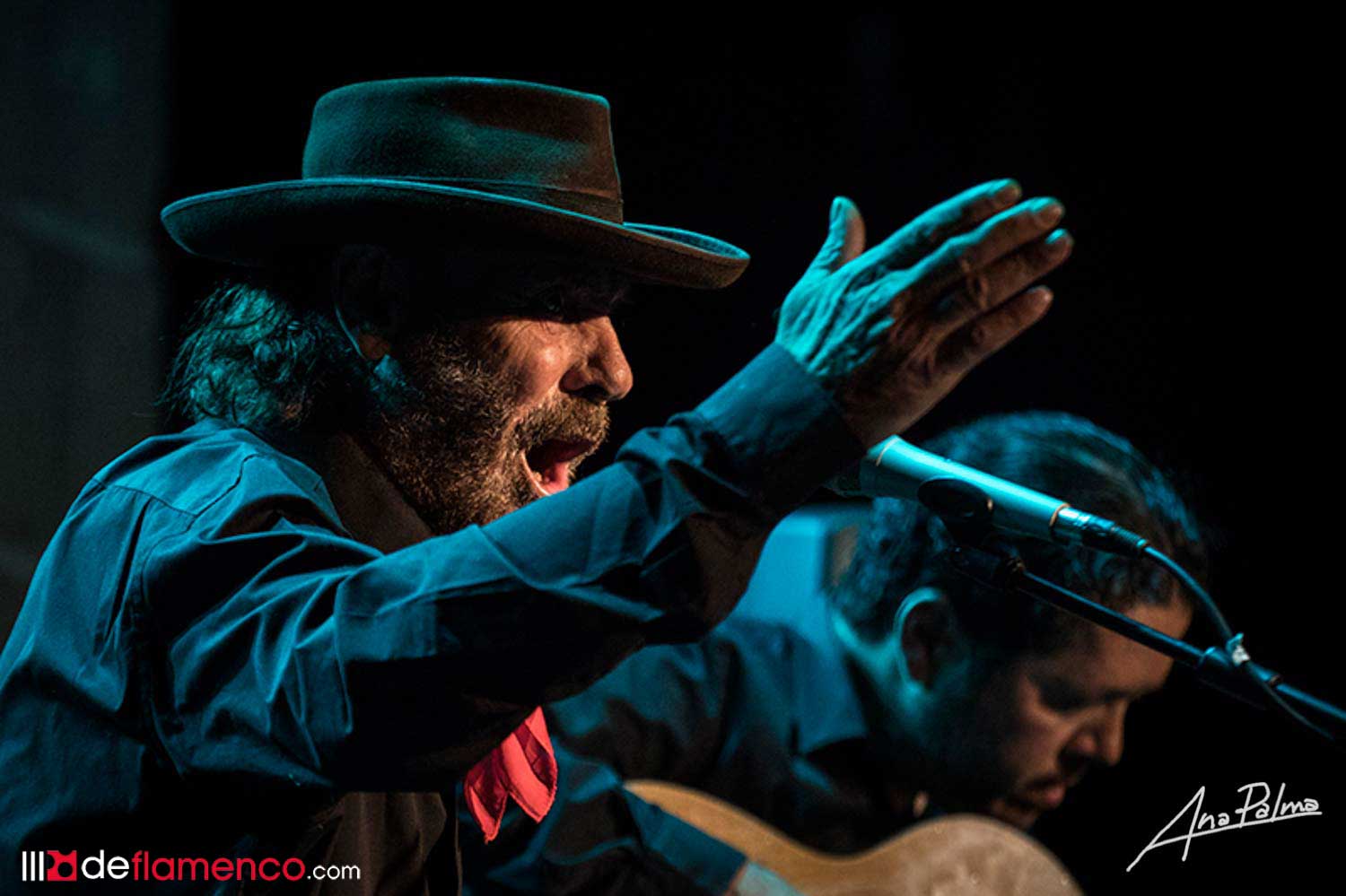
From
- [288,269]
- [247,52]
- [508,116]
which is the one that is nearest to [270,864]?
[288,269]

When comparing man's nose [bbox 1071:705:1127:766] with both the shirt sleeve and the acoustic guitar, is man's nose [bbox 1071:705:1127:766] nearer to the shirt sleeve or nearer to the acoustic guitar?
the acoustic guitar

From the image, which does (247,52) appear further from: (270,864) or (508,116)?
(270,864)

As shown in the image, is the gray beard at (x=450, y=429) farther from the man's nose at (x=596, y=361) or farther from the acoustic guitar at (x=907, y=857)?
the acoustic guitar at (x=907, y=857)

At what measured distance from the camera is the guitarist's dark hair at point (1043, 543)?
304 centimetres

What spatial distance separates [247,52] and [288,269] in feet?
5.19

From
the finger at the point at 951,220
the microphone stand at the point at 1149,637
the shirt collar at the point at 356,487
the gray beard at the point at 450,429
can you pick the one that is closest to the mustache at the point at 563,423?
the gray beard at the point at 450,429

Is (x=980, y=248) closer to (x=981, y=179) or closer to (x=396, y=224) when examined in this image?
(x=396, y=224)

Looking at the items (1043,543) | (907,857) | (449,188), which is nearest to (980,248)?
(449,188)

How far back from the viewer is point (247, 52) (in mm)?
3414

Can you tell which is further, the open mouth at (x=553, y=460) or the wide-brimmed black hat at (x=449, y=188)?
the open mouth at (x=553, y=460)

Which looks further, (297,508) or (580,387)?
(580,387)

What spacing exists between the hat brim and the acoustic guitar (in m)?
1.71

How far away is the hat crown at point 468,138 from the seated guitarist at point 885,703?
1.33m

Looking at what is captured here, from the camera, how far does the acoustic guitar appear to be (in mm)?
3348
